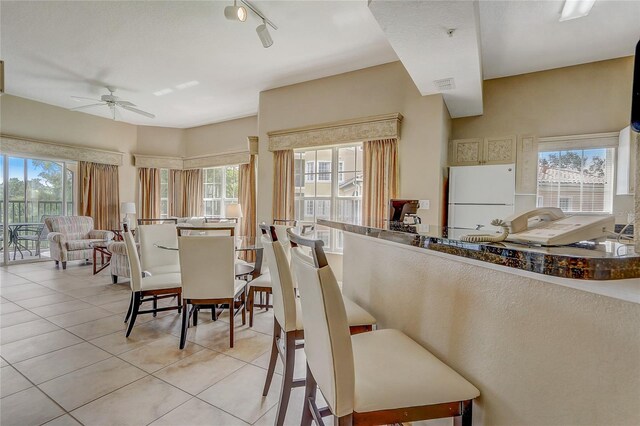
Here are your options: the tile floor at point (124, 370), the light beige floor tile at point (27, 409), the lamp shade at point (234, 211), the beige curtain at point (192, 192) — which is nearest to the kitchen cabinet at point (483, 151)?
the tile floor at point (124, 370)

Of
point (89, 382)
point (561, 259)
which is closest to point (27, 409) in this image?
point (89, 382)

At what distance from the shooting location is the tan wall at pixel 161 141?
7227mm

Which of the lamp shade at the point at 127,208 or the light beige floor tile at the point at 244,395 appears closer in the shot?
the light beige floor tile at the point at 244,395

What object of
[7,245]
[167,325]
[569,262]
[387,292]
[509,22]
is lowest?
[167,325]

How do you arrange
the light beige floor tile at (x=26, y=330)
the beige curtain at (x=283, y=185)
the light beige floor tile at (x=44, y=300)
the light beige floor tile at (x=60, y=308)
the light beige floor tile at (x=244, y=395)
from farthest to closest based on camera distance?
1. the beige curtain at (x=283, y=185)
2. the light beige floor tile at (x=44, y=300)
3. the light beige floor tile at (x=60, y=308)
4. the light beige floor tile at (x=26, y=330)
5. the light beige floor tile at (x=244, y=395)

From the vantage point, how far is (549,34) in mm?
3055

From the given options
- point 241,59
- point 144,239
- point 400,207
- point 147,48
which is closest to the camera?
point 400,207

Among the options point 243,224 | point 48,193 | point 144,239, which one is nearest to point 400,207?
point 144,239

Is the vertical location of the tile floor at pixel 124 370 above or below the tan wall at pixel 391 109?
below

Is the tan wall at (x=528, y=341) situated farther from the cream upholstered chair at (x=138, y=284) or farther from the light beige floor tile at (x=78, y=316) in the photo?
the light beige floor tile at (x=78, y=316)

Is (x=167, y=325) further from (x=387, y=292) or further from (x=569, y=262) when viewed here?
(x=569, y=262)

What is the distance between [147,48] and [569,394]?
479 cm

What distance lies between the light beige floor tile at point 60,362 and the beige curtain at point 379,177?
10.5 feet

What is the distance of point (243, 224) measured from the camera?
6113mm
